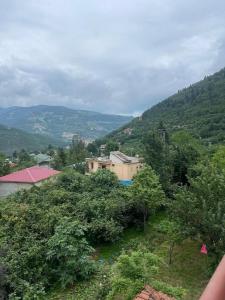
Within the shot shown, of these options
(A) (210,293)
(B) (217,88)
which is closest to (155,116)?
(B) (217,88)

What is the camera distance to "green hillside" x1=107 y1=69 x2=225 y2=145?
233 feet

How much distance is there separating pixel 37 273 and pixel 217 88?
90633 mm

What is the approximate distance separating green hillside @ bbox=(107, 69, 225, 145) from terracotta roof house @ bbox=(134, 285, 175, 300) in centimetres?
5117

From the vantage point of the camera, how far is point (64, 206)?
A: 21391mm

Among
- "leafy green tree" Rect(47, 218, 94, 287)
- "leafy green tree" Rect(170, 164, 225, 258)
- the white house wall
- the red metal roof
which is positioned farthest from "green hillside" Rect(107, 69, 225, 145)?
"leafy green tree" Rect(47, 218, 94, 287)

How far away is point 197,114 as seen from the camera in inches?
3403

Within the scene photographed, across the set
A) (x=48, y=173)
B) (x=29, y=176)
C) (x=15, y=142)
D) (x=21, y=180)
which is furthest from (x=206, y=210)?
(x=15, y=142)

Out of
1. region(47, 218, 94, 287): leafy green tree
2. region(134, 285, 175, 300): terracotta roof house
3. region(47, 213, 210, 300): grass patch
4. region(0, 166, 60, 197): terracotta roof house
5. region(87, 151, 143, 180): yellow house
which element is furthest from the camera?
region(87, 151, 143, 180): yellow house

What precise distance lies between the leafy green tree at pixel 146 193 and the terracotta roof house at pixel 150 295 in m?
9.49

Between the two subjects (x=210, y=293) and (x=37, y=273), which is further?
(x=37, y=273)

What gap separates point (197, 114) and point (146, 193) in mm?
69032

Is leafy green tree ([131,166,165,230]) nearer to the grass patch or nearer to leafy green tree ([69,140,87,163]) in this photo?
the grass patch

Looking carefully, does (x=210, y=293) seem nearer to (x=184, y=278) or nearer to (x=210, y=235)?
(x=210, y=235)

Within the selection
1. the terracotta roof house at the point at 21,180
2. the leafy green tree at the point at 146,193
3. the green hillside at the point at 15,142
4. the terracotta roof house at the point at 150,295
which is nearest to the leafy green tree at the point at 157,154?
the leafy green tree at the point at 146,193
